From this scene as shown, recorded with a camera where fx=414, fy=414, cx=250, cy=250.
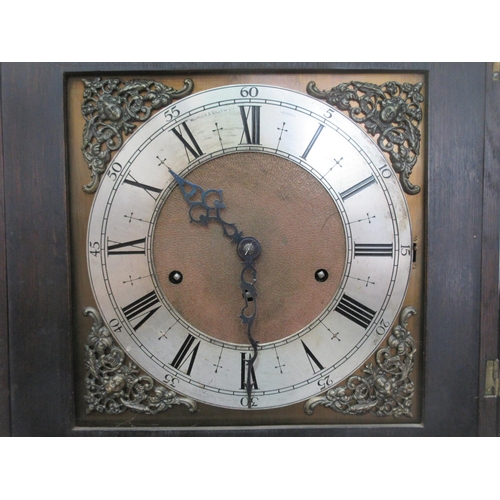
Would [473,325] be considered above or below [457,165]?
below

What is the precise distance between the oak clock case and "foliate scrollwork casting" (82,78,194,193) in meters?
0.04

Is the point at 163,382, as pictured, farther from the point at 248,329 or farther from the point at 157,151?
the point at 157,151

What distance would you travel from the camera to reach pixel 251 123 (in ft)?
4.14

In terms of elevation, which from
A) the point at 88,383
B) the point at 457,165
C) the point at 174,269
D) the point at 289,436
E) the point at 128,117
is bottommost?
Answer: the point at 289,436

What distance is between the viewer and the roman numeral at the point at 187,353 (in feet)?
4.25

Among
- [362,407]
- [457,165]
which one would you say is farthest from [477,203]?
[362,407]

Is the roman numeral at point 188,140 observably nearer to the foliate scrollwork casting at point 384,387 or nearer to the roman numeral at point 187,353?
the roman numeral at point 187,353

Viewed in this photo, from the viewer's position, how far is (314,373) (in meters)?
1.30

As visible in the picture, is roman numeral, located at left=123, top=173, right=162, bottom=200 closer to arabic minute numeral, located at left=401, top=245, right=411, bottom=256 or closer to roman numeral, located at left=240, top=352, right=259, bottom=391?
roman numeral, located at left=240, top=352, right=259, bottom=391

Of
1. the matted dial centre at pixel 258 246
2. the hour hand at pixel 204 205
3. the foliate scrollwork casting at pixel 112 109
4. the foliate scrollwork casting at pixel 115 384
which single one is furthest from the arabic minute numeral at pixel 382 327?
the foliate scrollwork casting at pixel 112 109

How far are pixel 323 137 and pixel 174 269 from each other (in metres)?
0.61

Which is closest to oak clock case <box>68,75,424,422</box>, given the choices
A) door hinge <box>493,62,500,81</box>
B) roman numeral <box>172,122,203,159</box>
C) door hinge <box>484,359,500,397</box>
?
roman numeral <box>172,122,203,159</box>

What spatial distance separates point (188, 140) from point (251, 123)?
199mm

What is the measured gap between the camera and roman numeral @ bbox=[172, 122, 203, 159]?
1263mm
